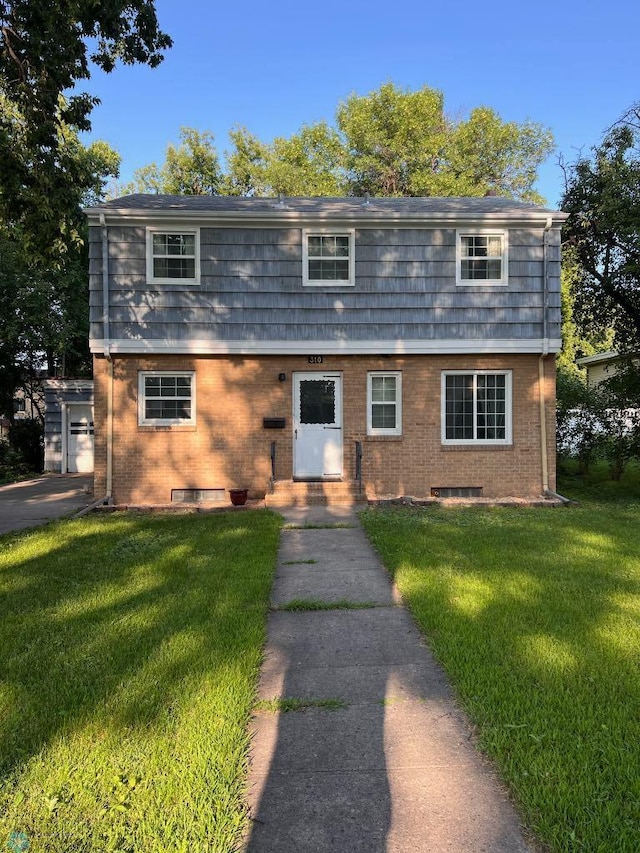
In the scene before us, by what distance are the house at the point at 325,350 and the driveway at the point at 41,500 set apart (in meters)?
1.00

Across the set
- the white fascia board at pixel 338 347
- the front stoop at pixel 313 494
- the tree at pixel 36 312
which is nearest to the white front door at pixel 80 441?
the tree at pixel 36 312

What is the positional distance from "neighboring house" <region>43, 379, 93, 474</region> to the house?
7418 millimetres

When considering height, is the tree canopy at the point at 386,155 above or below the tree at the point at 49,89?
above

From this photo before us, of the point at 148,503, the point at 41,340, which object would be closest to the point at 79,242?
the point at 148,503

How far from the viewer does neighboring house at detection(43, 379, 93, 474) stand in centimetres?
1717

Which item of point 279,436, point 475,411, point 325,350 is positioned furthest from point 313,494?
point 475,411

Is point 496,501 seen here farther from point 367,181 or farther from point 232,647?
point 367,181

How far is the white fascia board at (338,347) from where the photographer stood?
10484 millimetres

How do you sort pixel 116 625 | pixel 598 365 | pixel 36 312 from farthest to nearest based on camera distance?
pixel 598 365 → pixel 36 312 → pixel 116 625

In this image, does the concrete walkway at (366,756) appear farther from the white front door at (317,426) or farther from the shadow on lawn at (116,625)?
the white front door at (317,426)

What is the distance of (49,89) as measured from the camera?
816 cm

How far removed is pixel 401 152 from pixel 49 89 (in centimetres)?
2377

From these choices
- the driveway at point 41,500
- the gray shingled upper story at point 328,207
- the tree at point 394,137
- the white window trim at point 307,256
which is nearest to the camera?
the driveway at point 41,500

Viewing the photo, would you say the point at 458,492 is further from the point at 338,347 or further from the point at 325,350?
the point at 325,350
